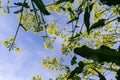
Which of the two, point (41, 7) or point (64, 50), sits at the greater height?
point (41, 7)

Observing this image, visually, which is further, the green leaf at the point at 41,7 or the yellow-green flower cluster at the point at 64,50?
the yellow-green flower cluster at the point at 64,50

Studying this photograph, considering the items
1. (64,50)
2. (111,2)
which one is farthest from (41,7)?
(64,50)

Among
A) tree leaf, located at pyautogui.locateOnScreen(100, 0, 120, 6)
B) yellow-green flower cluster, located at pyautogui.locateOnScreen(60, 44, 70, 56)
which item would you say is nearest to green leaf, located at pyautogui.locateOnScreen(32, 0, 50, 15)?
tree leaf, located at pyautogui.locateOnScreen(100, 0, 120, 6)

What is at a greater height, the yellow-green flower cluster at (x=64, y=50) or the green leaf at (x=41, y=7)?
the green leaf at (x=41, y=7)

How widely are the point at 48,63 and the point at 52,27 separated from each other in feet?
4.36

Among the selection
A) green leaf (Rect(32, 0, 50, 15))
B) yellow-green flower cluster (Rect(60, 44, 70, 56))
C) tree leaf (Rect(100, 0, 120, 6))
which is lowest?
yellow-green flower cluster (Rect(60, 44, 70, 56))

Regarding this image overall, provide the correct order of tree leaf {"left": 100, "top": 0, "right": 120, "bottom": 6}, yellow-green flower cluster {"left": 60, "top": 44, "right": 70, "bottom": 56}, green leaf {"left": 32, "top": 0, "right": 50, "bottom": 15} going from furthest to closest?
yellow-green flower cluster {"left": 60, "top": 44, "right": 70, "bottom": 56} < green leaf {"left": 32, "top": 0, "right": 50, "bottom": 15} < tree leaf {"left": 100, "top": 0, "right": 120, "bottom": 6}

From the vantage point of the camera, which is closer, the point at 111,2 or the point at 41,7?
the point at 111,2

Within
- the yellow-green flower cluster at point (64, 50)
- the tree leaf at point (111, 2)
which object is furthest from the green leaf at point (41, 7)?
the yellow-green flower cluster at point (64, 50)

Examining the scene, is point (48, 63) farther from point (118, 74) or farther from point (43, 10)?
point (118, 74)

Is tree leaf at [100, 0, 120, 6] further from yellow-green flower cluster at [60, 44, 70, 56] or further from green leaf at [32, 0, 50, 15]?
yellow-green flower cluster at [60, 44, 70, 56]

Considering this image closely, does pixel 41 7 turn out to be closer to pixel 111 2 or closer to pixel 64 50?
pixel 111 2

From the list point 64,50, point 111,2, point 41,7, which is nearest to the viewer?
point 111,2

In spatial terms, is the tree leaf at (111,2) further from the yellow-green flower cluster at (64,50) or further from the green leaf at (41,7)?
the yellow-green flower cluster at (64,50)
